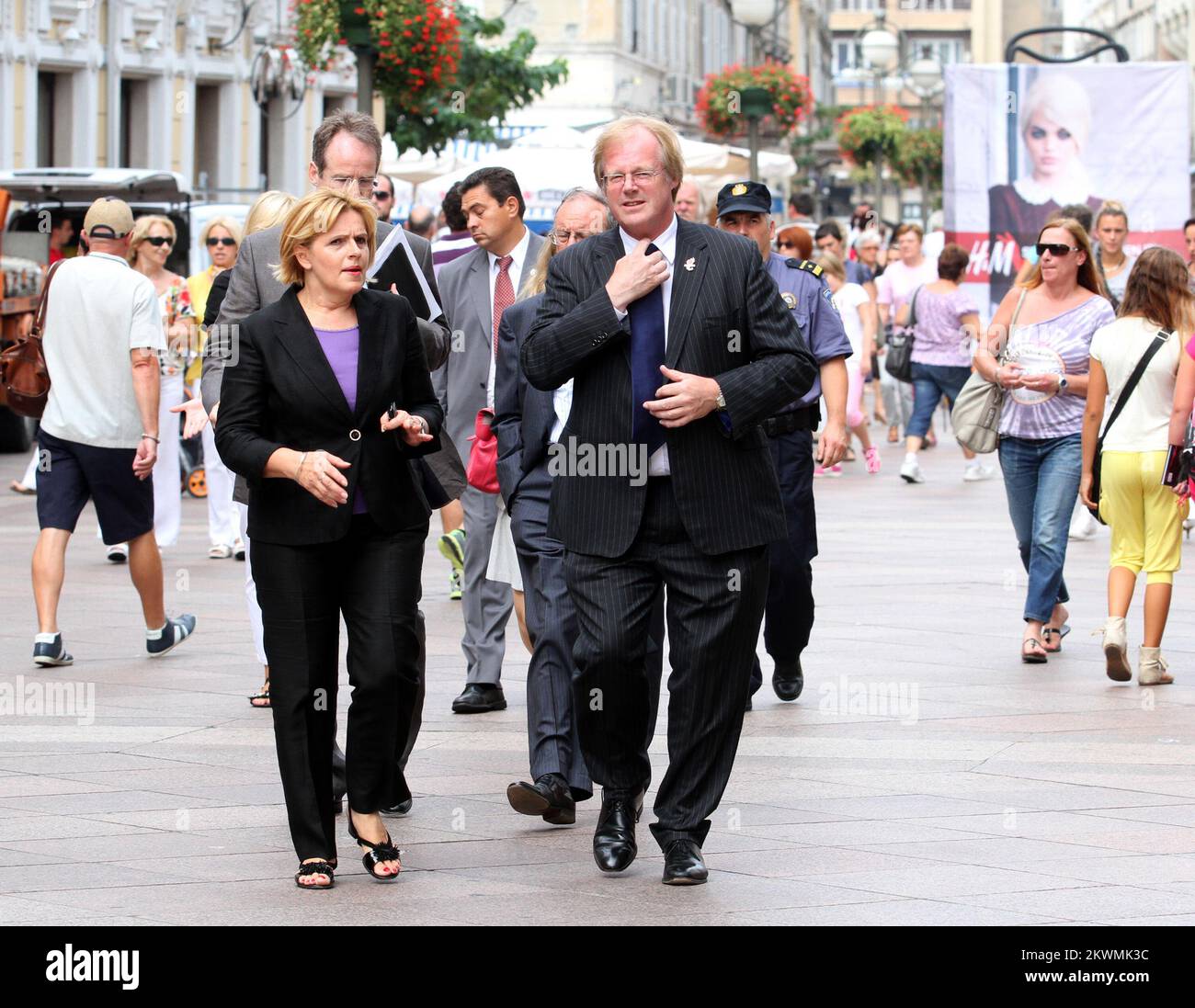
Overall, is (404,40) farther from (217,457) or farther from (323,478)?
(323,478)

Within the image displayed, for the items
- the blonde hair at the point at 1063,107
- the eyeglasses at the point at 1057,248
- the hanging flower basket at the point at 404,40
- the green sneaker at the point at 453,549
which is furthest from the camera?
the hanging flower basket at the point at 404,40

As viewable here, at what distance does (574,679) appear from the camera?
21.4 ft

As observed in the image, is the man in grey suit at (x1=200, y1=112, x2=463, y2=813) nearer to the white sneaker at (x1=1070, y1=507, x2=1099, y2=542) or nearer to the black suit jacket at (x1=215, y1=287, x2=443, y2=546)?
the black suit jacket at (x1=215, y1=287, x2=443, y2=546)

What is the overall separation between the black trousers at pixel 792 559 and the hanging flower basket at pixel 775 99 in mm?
32692

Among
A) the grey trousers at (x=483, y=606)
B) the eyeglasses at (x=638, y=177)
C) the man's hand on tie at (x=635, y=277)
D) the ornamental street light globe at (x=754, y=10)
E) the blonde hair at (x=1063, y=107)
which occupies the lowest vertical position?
the grey trousers at (x=483, y=606)

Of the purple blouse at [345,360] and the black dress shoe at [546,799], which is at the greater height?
the purple blouse at [345,360]

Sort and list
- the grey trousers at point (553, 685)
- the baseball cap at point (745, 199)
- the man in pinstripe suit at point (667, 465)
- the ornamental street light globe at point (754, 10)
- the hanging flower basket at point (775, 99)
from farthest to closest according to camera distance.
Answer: the hanging flower basket at point (775, 99) → the ornamental street light globe at point (754, 10) → the baseball cap at point (745, 199) → the grey trousers at point (553, 685) → the man in pinstripe suit at point (667, 465)

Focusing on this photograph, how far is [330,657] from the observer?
6.51 m

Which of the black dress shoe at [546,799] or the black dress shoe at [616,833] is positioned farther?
the black dress shoe at [546,799]

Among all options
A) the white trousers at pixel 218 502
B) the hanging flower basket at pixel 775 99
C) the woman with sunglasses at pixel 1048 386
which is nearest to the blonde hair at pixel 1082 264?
the woman with sunglasses at pixel 1048 386

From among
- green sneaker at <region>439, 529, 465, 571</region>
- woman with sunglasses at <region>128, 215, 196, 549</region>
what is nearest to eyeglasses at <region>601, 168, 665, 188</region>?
green sneaker at <region>439, 529, 465, 571</region>

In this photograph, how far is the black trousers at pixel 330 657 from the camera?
20.9 ft

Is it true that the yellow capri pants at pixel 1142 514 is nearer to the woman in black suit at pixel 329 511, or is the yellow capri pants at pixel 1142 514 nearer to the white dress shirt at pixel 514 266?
the white dress shirt at pixel 514 266
